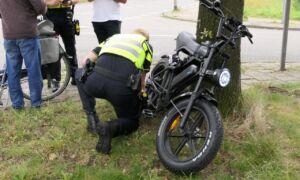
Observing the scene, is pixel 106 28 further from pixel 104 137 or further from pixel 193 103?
pixel 193 103

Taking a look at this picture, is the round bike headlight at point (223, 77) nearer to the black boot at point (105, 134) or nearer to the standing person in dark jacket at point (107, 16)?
the black boot at point (105, 134)

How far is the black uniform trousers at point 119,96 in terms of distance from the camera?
4.49m

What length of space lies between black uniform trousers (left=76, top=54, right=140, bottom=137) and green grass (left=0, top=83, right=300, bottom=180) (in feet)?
0.62

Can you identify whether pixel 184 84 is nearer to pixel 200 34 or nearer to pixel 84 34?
pixel 200 34

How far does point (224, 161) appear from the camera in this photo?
4.34 metres

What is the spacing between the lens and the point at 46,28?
595cm

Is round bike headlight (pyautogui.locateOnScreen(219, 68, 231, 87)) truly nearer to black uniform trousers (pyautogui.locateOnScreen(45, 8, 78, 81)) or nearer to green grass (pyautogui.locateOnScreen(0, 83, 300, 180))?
green grass (pyautogui.locateOnScreen(0, 83, 300, 180))

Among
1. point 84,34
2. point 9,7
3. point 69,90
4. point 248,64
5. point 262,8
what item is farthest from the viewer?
point 262,8

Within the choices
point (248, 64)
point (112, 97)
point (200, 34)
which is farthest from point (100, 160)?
point (248, 64)

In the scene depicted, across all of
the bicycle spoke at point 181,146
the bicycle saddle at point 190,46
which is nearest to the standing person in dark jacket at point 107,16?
the bicycle saddle at point 190,46

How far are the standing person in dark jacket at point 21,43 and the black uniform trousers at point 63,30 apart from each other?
0.50 meters

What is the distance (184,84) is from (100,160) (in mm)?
1052

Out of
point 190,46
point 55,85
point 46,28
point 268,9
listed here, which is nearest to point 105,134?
point 190,46

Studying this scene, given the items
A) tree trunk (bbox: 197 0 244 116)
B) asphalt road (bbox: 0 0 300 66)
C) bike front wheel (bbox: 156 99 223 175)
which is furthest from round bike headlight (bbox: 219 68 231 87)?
asphalt road (bbox: 0 0 300 66)
